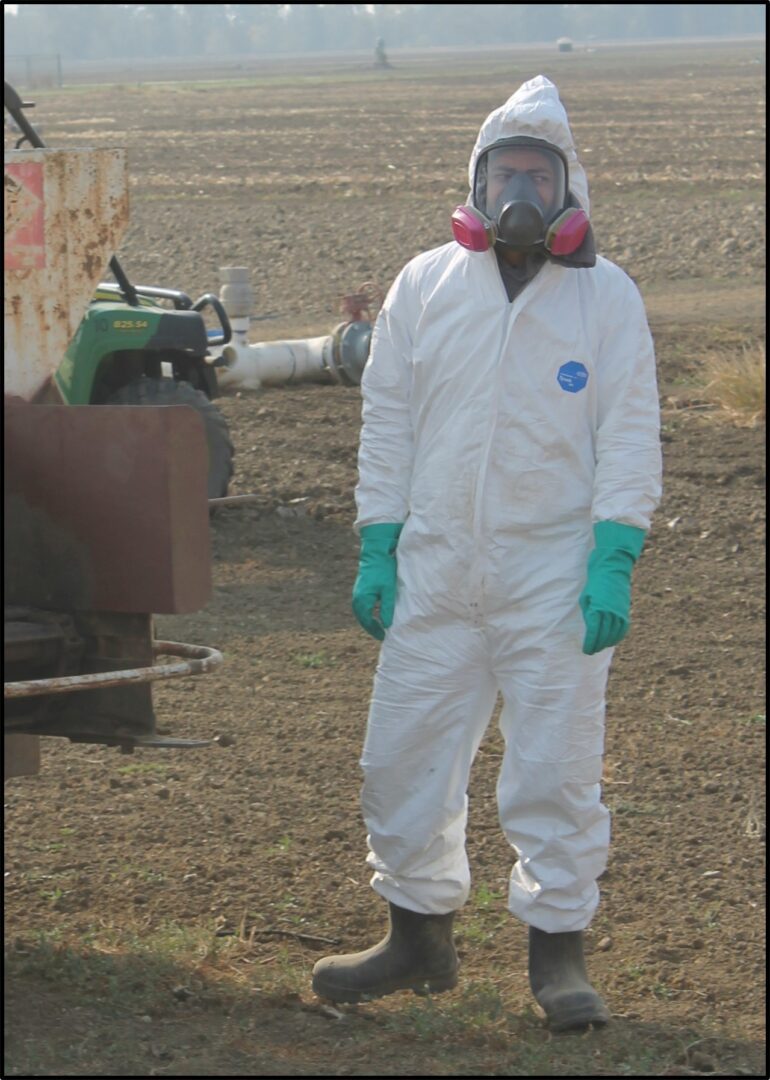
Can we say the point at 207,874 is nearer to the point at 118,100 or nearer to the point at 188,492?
the point at 188,492

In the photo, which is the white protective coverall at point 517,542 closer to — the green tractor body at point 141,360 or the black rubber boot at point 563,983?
the black rubber boot at point 563,983

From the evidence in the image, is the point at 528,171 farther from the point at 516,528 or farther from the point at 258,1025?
the point at 258,1025

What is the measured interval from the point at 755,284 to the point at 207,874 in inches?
542

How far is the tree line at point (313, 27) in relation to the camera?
126500 mm

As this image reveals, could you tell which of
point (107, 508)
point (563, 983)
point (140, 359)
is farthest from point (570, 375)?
point (140, 359)

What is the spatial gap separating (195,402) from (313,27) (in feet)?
447

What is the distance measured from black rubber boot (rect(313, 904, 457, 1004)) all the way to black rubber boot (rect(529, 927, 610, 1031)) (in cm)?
23

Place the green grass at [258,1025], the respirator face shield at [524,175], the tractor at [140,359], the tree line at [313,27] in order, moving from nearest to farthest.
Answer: the green grass at [258,1025] < the respirator face shield at [524,175] < the tractor at [140,359] < the tree line at [313,27]

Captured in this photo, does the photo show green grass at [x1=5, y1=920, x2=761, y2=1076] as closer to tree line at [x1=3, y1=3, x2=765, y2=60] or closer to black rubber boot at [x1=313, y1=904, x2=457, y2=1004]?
black rubber boot at [x1=313, y1=904, x2=457, y2=1004]

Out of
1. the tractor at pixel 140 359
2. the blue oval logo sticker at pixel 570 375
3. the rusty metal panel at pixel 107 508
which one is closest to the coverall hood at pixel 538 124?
the blue oval logo sticker at pixel 570 375

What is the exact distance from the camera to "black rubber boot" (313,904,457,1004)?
3.85m

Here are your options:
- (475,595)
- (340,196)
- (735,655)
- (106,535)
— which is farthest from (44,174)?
(340,196)

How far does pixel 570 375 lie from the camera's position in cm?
364

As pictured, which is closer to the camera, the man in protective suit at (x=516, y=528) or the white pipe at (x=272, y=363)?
the man in protective suit at (x=516, y=528)
